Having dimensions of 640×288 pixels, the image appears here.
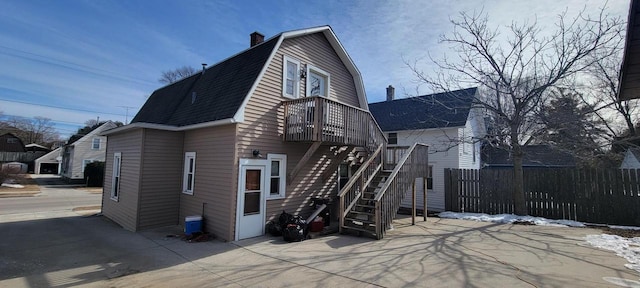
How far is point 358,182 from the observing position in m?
10.2

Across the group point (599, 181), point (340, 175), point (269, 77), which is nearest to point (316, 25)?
point (269, 77)

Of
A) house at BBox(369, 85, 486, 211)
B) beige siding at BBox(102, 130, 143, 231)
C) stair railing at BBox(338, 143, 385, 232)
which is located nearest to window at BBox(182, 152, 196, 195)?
beige siding at BBox(102, 130, 143, 231)

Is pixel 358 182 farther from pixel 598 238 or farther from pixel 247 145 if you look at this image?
pixel 598 238

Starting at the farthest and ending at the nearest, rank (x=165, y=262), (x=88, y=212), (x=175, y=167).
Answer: (x=88, y=212), (x=175, y=167), (x=165, y=262)

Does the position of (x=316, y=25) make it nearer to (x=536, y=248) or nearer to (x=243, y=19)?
(x=243, y=19)

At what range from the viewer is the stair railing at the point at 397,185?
8352 millimetres

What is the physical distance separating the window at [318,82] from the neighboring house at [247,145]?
38 millimetres

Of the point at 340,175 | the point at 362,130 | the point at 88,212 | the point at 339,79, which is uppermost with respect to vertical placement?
the point at 339,79

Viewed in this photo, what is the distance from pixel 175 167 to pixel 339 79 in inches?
271

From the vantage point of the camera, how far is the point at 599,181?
10.8m

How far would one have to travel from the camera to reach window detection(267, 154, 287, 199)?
934 cm

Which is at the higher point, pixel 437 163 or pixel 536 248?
pixel 437 163

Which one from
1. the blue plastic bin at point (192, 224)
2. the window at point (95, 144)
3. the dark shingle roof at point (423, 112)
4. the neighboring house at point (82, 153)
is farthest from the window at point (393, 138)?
the window at point (95, 144)

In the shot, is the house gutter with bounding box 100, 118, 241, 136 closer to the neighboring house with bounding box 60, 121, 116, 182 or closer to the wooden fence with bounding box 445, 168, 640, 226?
the wooden fence with bounding box 445, 168, 640, 226
